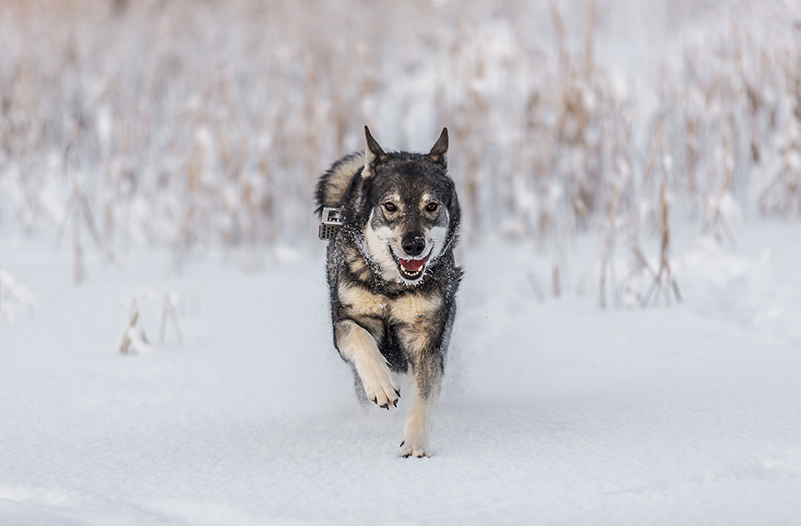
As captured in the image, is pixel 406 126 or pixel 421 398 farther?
pixel 406 126

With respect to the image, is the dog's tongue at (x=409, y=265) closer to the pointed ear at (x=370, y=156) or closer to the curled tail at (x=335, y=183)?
the pointed ear at (x=370, y=156)

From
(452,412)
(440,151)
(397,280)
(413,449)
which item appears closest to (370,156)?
(440,151)

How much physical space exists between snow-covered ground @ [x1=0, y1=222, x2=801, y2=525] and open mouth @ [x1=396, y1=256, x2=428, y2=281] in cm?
53

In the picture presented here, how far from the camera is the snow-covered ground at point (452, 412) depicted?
1979 mm

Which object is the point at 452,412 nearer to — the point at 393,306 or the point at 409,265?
the point at 393,306

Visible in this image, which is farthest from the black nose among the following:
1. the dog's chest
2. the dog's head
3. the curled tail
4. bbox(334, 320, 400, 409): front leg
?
the curled tail

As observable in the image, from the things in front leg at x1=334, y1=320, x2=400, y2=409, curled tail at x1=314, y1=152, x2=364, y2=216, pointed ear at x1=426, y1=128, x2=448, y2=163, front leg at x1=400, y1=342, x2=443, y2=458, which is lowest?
front leg at x1=400, y1=342, x2=443, y2=458

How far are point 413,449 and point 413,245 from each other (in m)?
0.65

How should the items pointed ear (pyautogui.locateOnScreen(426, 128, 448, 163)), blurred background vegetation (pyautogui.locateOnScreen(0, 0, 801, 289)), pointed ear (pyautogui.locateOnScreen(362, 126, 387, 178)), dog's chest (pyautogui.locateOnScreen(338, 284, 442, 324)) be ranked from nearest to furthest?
1. dog's chest (pyautogui.locateOnScreen(338, 284, 442, 324))
2. pointed ear (pyautogui.locateOnScreen(362, 126, 387, 178))
3. pointed ear (pyautogui.locateOnScreen(426, 128, 448, 163))
4. blurred background vegetation (pyautogui.locateOnScreen(0, 0, 801, 289))

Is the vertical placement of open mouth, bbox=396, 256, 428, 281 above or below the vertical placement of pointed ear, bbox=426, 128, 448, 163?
below

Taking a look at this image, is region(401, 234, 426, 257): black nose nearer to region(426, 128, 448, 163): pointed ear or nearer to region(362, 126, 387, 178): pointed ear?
region(362, 126, 387, 178): pointed ear

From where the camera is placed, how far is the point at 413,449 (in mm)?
2420

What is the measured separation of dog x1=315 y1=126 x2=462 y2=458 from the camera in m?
2.62

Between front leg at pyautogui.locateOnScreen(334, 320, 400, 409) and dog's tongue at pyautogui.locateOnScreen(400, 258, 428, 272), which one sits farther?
dog's tongue at pyautogui.locateOnScreen(400, 258, 428, 272)
